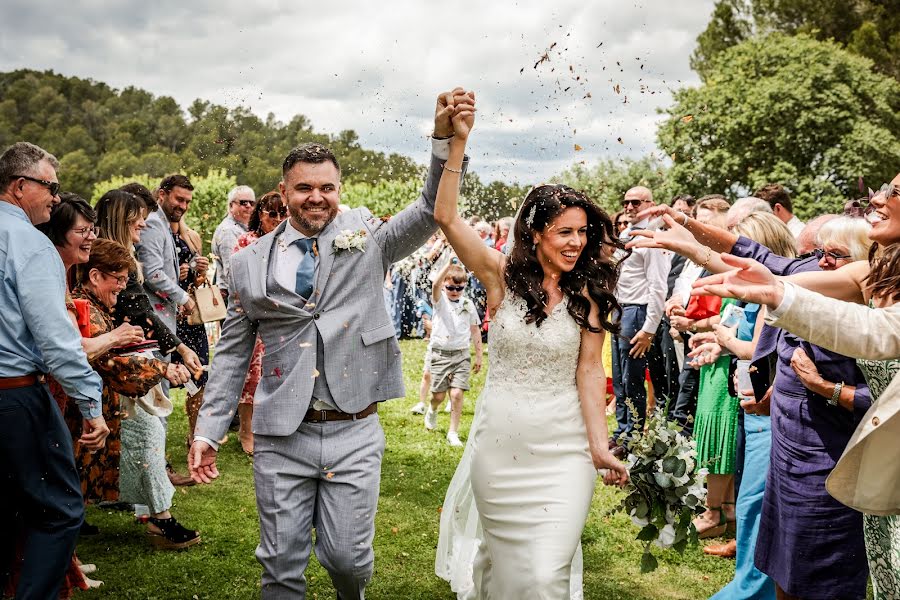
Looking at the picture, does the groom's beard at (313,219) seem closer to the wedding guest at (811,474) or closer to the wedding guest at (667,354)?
the wedding guest at (811,474)

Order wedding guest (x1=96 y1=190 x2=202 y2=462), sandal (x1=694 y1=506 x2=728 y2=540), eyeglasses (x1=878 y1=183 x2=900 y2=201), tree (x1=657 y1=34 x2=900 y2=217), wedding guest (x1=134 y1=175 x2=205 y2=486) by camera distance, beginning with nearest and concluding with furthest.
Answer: eyeglasses (x1=878 y1=183 x2=900 y2=201), wedding guest (x1=96 y1=190 x2=202 y2=462), sandal (x1=694 y1=506 x2=728 y2=540), wedding guest (x1=134 y1=175 x2=205 y2=486), tree (x1=657 y1=34 x2=900 y2=217)

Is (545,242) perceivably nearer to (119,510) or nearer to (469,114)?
(469,114)

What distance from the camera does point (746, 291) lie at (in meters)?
2.63

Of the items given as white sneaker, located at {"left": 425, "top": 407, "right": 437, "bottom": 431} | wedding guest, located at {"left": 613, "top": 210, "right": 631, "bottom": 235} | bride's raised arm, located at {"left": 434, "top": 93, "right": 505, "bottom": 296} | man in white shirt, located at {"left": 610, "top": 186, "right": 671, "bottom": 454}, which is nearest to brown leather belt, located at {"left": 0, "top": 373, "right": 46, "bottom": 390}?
bride's raised arm, located at {"left": 434, "top": 93, "right": 505, "bottom": 296}

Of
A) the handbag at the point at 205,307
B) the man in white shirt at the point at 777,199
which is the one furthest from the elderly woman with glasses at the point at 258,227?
the man in white shirt at the point at 777,199

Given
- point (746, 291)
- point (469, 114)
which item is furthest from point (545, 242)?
point (746, 291)

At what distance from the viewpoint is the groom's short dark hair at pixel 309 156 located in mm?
3797

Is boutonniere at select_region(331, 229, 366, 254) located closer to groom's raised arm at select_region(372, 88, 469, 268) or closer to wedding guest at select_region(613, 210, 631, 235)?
groom's raised arm at select_region(372, 88, 469, 268)

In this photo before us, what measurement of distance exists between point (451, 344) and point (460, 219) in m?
5.21

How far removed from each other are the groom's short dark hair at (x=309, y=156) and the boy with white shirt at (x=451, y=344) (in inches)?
202

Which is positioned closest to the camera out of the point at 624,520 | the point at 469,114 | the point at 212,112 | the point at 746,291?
the point at 746,291

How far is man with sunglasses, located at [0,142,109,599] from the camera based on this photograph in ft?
12.2

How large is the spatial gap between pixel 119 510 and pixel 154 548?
1.08 m

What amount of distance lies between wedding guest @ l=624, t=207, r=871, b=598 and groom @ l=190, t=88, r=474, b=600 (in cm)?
143
